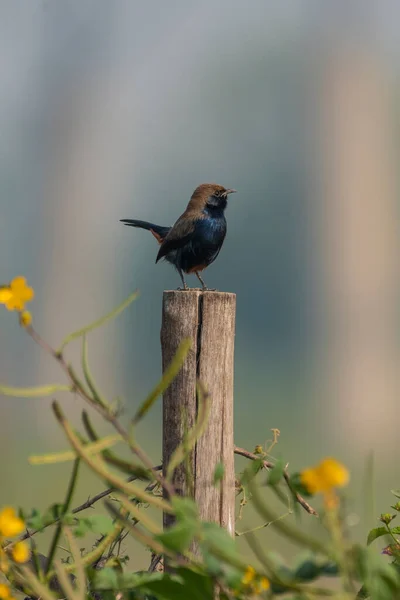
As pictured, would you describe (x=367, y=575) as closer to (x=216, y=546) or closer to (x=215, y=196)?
(x=216, y=546)

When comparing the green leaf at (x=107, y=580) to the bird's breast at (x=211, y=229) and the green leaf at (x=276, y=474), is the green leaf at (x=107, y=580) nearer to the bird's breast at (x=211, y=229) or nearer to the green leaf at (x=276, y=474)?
the green leaf at (x=276, y=474)

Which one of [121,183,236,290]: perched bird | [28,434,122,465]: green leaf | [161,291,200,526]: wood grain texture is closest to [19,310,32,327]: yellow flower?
[28,434,122,465]: green leaf

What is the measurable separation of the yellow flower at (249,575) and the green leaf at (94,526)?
357 millimetres

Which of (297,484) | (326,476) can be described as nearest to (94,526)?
(297,484)

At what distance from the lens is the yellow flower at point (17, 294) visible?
85 cm

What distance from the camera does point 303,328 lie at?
56125 millimetres

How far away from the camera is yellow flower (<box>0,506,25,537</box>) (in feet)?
2.65

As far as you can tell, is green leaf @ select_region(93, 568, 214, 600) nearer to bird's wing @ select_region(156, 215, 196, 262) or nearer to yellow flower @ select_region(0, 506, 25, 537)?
yellow flower @ select_region(0, 506, 25, 537)

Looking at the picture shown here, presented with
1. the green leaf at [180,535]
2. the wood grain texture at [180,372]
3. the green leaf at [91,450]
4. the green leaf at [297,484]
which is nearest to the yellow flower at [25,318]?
the green leaf at [91,450]

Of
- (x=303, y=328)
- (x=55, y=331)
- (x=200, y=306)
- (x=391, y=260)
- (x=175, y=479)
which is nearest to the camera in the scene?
(x=175, y=479)

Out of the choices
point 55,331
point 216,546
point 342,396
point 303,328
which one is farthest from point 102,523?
point 303,328

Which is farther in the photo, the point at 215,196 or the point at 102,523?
the point at 215,196

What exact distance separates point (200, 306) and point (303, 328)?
54404 millimetres

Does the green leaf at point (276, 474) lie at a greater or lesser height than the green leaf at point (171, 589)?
greater
